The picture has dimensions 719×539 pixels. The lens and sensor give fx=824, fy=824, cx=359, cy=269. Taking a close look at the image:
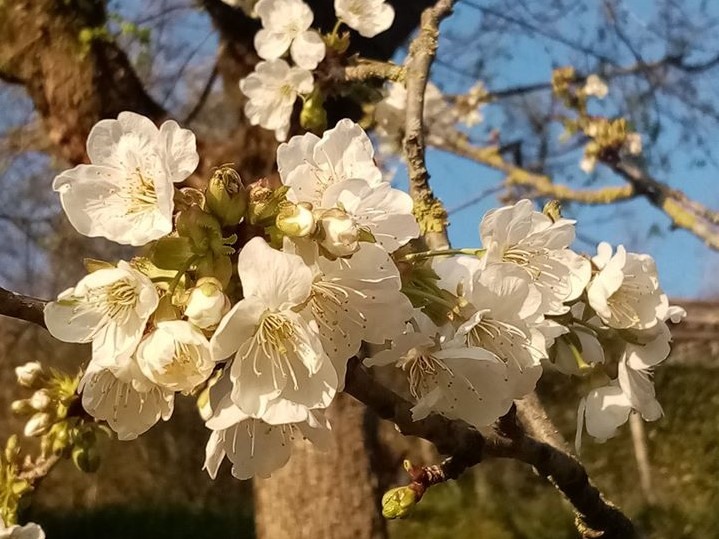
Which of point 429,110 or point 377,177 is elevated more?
point 377,177

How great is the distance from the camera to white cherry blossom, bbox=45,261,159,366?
17.1 inches

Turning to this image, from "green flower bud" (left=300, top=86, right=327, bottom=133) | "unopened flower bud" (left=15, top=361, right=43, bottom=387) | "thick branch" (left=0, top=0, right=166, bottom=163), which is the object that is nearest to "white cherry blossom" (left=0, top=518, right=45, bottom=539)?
"unopened flower bud" (left=15, top=361, right=43, bottom=387)

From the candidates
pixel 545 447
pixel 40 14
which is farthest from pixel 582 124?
pixel 545 447

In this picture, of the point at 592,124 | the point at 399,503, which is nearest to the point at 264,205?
the point at 399,503

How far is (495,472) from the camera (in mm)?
3354

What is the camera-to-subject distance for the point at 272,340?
1.36ft

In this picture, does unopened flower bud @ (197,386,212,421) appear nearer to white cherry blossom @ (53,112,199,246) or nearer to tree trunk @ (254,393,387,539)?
white cherry blossom @ (53,112,199,246)

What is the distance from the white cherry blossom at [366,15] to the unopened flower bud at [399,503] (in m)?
0.83

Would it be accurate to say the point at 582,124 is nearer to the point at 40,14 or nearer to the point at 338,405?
the point at 338,405

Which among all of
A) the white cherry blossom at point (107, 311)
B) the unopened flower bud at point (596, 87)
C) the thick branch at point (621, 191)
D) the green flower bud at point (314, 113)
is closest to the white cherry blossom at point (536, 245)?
the white cherry blossom at point (107, 311)

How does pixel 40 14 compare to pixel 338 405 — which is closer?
pixel 338 405

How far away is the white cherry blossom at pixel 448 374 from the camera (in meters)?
0.48

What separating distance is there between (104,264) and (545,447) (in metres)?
0.37

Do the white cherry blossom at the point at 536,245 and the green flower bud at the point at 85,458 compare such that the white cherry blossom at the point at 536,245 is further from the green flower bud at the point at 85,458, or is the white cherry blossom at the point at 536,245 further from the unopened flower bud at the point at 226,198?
the green flower bud at the point at 85,458
